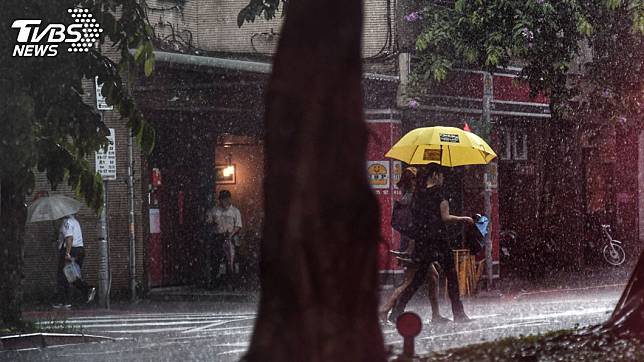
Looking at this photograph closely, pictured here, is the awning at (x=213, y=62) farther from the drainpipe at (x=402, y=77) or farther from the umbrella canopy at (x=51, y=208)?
the umbrella canopy at (x=51, y=208)

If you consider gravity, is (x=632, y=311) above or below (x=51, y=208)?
below

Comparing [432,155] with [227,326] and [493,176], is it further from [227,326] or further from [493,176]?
[493,176]

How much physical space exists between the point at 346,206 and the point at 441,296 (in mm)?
14852

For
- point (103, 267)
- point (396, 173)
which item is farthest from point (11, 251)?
point (396, 173)

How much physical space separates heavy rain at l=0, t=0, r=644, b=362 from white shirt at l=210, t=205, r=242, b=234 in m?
0.04

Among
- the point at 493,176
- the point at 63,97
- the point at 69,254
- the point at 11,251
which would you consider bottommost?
the point at 69,254

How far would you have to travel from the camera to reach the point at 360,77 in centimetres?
652

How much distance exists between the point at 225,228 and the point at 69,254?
333cm

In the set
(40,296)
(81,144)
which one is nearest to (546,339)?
(81,144)

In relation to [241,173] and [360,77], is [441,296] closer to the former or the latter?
[241,173]

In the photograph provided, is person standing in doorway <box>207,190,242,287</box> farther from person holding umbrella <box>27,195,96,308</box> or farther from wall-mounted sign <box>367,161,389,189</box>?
person holding umbrella <box>27,195,96,308</box>

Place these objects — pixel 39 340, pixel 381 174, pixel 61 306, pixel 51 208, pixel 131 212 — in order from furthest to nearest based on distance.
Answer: pixel 381 174, pixel 131 212, pixel 51 208, pixel 61 306, pixel 39 340

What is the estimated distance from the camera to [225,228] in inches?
977

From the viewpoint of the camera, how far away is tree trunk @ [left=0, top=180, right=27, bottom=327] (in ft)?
51.9
